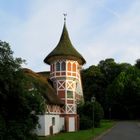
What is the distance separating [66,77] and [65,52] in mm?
3453

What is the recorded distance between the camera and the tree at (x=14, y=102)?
80.2 ft

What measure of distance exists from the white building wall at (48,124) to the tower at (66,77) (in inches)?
59.2

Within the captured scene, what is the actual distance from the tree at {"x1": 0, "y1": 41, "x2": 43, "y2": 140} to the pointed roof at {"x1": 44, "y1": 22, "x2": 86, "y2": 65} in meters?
30.2

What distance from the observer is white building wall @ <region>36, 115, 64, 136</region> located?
46.6 m

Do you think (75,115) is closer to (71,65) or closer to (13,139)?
(71,65)

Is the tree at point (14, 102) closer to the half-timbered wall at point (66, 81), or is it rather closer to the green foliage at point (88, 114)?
the half-timbered wall at point (66, 81)

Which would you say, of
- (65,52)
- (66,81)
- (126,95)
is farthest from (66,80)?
(126,95)

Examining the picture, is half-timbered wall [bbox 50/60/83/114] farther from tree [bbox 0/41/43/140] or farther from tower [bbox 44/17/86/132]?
tree [bbox 0/41/43/140]

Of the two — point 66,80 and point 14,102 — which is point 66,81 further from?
point 14,102

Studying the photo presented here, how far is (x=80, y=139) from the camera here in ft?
116

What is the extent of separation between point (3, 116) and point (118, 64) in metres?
82.8

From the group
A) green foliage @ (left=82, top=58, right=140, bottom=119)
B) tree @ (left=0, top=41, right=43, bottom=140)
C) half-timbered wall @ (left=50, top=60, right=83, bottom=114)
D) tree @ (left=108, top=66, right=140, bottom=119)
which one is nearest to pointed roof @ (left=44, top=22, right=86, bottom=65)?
half-timbered wall @ (left=50, top=60, right=83, bottom=114)

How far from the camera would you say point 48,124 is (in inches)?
1908

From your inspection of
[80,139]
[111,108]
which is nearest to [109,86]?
[111,108]
